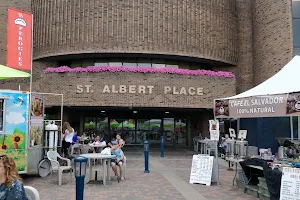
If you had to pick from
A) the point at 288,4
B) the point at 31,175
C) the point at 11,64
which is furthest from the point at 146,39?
the point at 31,175

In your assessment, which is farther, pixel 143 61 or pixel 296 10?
pixel 143 61

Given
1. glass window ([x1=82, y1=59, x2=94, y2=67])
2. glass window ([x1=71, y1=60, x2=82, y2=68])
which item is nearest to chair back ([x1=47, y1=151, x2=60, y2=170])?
glass window ([x1=82, y1=59, x2=94, y2=67])

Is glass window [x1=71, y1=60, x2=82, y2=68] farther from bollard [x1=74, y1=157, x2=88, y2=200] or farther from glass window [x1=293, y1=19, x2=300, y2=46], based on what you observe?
bollard [x1=74, y1=157, x2=88, y2=200]

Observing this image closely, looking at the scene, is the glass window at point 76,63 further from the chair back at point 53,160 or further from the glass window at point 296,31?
the glass window at point 296,31

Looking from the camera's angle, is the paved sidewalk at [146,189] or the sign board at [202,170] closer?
the paved sidewalk at [146,189]

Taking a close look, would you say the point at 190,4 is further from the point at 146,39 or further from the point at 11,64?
the point at 11,64

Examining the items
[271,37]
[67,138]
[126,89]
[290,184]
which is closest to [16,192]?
[290,184]

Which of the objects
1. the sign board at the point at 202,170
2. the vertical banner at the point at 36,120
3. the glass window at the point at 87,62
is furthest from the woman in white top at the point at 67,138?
the glass window at the point at 87,62

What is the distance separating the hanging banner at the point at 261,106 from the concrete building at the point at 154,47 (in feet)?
31.8

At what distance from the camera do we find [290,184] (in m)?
6.30

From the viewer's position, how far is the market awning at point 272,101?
6754 millimetres

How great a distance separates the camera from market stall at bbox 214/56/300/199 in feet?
22.0

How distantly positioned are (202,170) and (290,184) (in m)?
3.84

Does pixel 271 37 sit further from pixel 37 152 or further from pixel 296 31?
pixel 37 152
